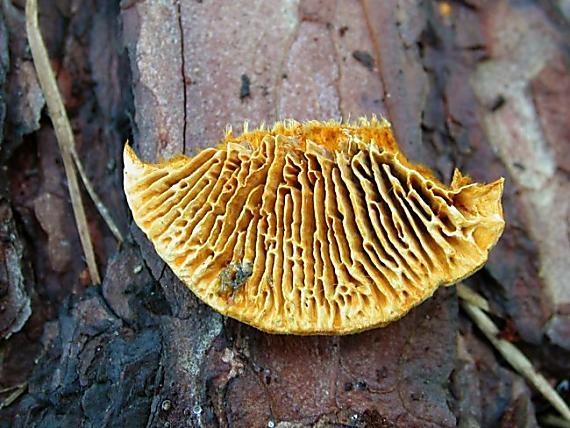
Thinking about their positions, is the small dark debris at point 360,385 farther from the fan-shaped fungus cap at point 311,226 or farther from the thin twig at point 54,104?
the thin twig at point 54,104

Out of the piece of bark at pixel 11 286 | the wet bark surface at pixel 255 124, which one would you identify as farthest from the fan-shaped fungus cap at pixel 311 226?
the piece of bark at pixel 11 286

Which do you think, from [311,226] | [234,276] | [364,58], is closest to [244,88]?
[364,58]

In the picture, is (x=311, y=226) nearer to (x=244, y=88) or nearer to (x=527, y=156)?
(x=244, y=88)

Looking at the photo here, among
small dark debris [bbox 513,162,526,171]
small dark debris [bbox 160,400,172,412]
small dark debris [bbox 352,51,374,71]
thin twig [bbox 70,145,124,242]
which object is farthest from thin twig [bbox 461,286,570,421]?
thin twig [bbox 70,145,124,242]

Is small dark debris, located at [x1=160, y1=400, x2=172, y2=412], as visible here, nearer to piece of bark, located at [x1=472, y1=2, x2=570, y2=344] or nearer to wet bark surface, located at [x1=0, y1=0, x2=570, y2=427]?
wet bark surface, located at [x1=0, y1=0, x2=570, y2=427]

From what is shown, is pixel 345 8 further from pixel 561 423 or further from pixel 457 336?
pixel 561 423

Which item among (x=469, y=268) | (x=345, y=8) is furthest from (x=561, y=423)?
(x=345, y=8)
